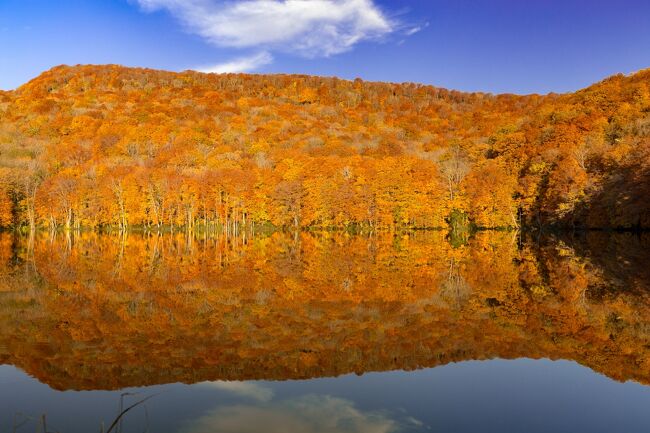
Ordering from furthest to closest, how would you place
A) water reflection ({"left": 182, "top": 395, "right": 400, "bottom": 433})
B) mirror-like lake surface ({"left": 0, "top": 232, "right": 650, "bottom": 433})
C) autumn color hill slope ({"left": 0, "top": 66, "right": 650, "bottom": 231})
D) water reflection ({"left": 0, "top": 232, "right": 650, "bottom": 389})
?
autumn color hill slope ({"left": 0, "top": 66, "right": 650, "bottom": 231})
water reflection ({"left": 0, "top": 232, "right": 650, "bottom": 389})
mirror-like lake surface ({"left": 0, "top": 232, "right": 650, "bottom": 433})
water reflection ({"left": 182, "top": 395, "right": 400, "bottom": 433})

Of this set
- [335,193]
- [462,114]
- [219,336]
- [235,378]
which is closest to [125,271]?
[219,336]

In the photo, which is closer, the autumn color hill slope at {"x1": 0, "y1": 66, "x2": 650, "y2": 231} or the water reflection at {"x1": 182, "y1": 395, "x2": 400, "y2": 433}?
the water reflection at {"x1": 182, "y1": 395, "x2": 400, "y2": 433}

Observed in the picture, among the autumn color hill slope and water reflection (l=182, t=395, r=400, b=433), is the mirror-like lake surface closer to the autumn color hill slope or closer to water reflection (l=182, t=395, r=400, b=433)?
water reflection (l=182, t=395, r=400, b=433)

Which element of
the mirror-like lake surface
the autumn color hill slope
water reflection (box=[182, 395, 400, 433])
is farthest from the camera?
the autumn color hill slope

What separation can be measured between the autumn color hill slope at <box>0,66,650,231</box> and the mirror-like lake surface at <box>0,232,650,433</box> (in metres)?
36.3

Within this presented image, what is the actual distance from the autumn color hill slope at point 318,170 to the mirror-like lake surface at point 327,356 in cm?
3632

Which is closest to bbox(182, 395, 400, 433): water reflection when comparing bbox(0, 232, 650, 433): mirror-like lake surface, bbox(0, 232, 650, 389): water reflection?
bbox(0, 232, 650, 433): mirror-like lake surface

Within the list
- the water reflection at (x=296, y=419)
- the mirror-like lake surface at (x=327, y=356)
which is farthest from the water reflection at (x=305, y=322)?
the water reflection at (x=296, y=419)

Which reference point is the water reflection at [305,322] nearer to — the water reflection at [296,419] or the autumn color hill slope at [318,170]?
the water reflection at [296,419]

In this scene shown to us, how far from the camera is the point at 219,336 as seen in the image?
9227 millimetres

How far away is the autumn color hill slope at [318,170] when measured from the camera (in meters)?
54.1

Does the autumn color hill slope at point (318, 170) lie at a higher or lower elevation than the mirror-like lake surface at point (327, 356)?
higher

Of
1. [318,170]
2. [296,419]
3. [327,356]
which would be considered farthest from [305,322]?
[318,170]

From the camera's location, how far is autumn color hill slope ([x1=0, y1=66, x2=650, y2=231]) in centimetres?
5406
